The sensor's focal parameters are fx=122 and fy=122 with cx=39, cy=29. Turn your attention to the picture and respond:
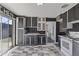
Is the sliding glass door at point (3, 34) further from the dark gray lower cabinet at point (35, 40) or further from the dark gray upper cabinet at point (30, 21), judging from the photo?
the dark gray upper cabinet at point (30, 21)

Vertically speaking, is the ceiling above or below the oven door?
above

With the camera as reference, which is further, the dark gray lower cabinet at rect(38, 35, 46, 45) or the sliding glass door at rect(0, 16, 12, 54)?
the dark gray lower cabinet at rect(38, 35, 46, 45)

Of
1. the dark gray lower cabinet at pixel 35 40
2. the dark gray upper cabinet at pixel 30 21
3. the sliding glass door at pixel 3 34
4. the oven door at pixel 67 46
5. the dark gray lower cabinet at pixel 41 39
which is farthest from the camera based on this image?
the dark gray upper cabinet at pixel 30 21

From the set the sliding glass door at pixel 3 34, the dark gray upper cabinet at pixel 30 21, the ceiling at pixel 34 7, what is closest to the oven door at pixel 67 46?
the ceiling at pixel 34 7

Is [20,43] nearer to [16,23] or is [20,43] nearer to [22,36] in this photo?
[22,36]

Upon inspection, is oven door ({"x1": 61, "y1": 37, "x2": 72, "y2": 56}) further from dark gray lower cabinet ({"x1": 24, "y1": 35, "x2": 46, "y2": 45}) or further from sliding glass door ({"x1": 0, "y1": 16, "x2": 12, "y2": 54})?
dark gray lower cabinet ({"x1": 24, "y1": 35, "x2": 46, "y2": 45})

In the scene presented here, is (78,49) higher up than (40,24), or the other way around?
(40,24)

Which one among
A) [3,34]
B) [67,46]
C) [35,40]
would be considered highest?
[3,34]

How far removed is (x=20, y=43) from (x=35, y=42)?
102cm

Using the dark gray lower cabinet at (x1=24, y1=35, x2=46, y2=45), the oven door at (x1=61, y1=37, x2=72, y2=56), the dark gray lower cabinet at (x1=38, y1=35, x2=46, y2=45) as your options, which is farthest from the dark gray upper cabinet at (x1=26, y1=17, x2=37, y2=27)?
the oven door at (x1=61, y1=37, x2=72, y2=56)

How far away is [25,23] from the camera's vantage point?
8.61 m

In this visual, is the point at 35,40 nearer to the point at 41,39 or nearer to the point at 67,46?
the point at 41,39

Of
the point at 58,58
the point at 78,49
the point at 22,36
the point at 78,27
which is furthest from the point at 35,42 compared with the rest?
the point at 58,58

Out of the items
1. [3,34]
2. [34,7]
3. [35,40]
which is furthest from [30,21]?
[3,34]
